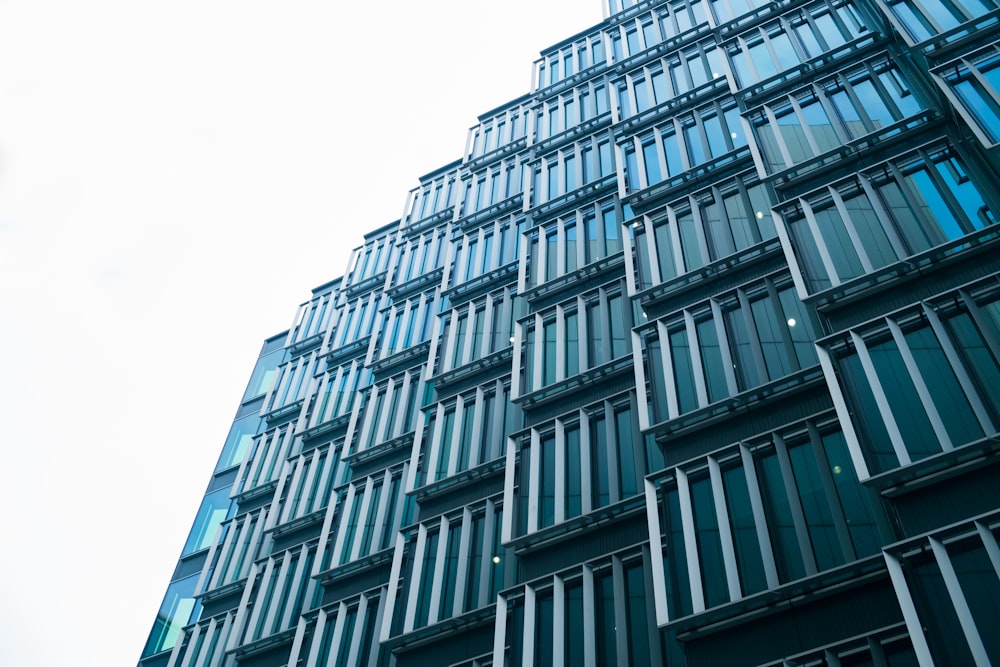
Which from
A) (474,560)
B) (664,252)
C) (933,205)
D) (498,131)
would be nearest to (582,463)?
(474,560)

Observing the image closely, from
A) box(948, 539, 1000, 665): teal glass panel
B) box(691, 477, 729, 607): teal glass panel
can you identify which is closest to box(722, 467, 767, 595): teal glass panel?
box(691, 477, 729, 607): teal glass panel

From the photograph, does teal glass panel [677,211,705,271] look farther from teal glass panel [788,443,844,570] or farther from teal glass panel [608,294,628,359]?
teal glass panel [788,443,844,570]

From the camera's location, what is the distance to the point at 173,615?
42.4 meters

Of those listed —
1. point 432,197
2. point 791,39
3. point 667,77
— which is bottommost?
point 791,39

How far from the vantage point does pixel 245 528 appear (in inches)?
1628

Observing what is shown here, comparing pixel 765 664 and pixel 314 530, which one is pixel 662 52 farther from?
pixel 765 664

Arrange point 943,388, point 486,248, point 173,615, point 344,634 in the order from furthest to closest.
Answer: point 173,615 → point 486,248 → point 344,634 → point 943,388

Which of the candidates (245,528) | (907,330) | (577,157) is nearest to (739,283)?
(907,330)

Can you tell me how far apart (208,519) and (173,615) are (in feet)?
19.2

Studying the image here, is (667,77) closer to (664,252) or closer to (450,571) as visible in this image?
(664,252)

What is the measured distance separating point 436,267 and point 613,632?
1057 inches

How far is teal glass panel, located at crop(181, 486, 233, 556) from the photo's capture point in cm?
4569

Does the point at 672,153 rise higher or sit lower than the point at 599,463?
higher

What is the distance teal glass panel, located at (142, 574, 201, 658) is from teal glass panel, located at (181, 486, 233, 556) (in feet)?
7.31
